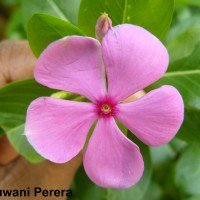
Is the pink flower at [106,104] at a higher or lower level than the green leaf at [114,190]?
higher

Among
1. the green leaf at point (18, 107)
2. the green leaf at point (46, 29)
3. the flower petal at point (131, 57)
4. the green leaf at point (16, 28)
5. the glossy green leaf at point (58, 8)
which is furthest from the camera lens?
the green leaf at point (16, 28)

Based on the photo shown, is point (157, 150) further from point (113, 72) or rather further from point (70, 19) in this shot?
point (113, 72)

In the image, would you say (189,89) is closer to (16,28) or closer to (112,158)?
(112,158)

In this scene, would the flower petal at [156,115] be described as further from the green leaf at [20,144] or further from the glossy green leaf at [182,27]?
the glossy green leaf at [182,27]

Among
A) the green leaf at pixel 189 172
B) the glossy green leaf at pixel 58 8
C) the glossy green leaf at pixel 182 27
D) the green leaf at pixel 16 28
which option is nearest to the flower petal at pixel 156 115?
the glossy green leaf at pixel 58 8

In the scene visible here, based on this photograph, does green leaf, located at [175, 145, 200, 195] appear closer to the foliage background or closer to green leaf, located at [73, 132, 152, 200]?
the foliage background
